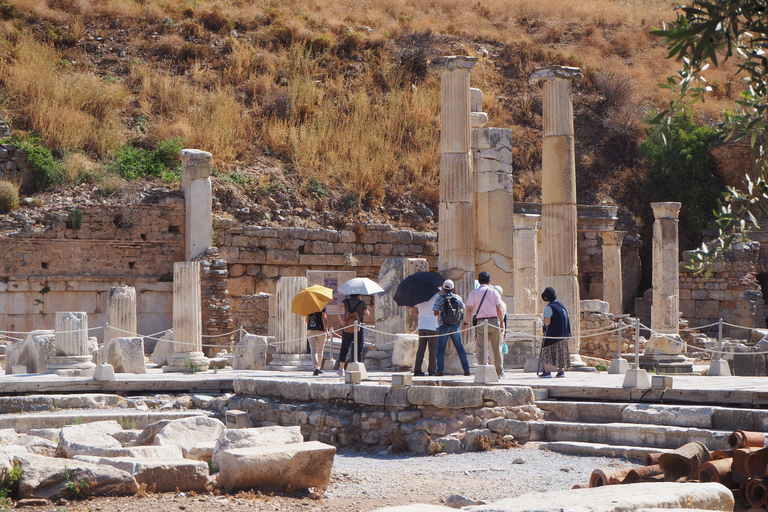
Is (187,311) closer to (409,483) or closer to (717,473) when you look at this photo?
(409,483)

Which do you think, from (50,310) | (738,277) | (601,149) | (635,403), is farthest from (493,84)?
(635,403)

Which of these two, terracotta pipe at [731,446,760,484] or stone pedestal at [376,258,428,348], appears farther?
stone pedestal at [376,258,428,348]

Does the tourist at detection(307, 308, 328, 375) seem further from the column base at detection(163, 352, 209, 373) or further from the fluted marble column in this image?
the fluted marble column

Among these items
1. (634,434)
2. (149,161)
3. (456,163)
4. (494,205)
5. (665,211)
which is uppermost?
(149,161)

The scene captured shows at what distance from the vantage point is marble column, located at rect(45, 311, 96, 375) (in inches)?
551

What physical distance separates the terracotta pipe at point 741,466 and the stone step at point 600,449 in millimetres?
1920

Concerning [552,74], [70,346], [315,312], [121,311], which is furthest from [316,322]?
[552,74]

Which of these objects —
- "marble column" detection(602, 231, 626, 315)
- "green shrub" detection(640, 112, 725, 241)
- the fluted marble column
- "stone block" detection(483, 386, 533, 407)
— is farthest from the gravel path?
"green shrub" detection(640, 112, 725, 241)

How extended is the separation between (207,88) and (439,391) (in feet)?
69.5

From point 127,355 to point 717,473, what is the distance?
421 inches

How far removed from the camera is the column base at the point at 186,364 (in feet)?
50.3

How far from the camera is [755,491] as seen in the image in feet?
20.5

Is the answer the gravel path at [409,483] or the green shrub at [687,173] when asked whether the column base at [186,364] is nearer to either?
the gravel path at [409,483]

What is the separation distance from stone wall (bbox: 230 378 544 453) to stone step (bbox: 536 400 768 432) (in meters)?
0.33
